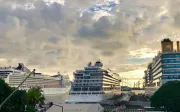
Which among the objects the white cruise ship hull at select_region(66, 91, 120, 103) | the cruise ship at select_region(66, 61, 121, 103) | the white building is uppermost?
the cruise ship at select_region(66, 61, 121, 103)

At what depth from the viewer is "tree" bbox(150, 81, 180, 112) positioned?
71.4 meters

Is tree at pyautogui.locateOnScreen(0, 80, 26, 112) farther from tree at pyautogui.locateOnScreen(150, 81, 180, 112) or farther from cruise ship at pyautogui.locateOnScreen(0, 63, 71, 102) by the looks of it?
cruise ship at pyautogui.locateOnScreen(0, 63, 71, 102)

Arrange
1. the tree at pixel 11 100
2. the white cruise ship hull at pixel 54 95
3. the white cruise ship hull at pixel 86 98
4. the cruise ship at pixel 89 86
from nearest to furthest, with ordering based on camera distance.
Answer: the tree at pixel 11 100 < the white cruise ship hull at pixel 86 98 < the cruise ship at pixel 89 86 < the white cruise ship hull at pixel 54 95

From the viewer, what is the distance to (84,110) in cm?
6669

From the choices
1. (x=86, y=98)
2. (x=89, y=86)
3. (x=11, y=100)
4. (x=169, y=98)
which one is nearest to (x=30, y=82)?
(x=89, y=86)

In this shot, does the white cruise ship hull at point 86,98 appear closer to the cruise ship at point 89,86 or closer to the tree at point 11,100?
the cruise ship at point 89,86

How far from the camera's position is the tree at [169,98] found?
234 feet

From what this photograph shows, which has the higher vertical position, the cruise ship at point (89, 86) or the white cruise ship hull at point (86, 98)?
the cruise ship at point (89, 86)

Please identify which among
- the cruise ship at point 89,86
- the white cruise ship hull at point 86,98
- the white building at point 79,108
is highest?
the cruise ship at point 89,86

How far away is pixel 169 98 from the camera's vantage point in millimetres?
73062

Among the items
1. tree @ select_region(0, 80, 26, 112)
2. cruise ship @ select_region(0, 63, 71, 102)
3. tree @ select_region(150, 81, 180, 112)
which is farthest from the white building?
cruise ship @ select_region(0, 63, 71, 102)

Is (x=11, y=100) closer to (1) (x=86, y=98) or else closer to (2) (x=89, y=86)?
(1) (x=86, y=98)

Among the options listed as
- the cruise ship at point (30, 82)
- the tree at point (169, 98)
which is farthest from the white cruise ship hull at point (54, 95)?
the tree at point (169, 98)

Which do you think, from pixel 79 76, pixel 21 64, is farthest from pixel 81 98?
pixel 21 64
